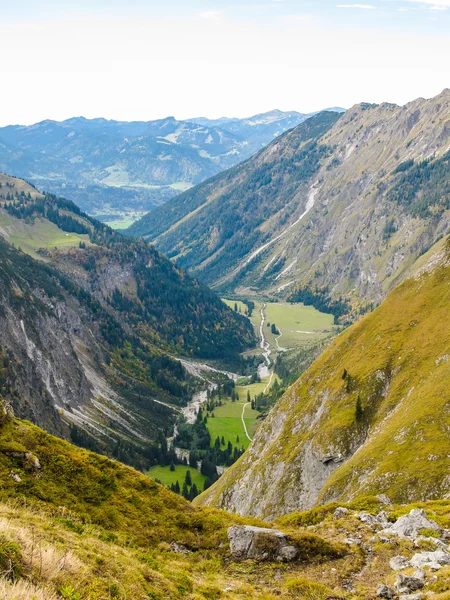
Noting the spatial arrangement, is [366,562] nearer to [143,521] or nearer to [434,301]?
[143,521]

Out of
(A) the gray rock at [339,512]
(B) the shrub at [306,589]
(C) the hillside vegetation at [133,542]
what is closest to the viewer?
(C) the hillside vegetation at [133,542]

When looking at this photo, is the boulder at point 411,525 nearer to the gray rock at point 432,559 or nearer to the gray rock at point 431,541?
the gray rock at point 431,541

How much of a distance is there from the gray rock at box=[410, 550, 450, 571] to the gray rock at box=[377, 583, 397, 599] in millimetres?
4108

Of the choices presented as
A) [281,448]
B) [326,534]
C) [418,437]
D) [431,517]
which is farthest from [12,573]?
[281,448]

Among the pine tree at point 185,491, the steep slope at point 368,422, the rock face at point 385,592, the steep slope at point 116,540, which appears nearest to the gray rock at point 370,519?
the steep slope at point 116,540

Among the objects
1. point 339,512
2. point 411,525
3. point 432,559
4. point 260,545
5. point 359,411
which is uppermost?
point 432,559

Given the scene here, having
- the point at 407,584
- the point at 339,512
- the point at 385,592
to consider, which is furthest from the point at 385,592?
the point at 339,512

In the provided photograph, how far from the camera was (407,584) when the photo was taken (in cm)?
3275

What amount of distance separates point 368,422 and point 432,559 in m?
70.3

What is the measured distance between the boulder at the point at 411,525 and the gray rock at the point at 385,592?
35.3 feet

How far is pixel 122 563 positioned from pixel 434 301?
108 meters

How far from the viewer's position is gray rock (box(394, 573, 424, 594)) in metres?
32.3

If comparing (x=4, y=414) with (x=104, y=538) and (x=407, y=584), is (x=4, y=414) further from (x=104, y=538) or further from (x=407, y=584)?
(x=407, y=584)

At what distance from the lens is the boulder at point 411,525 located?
142 ft
